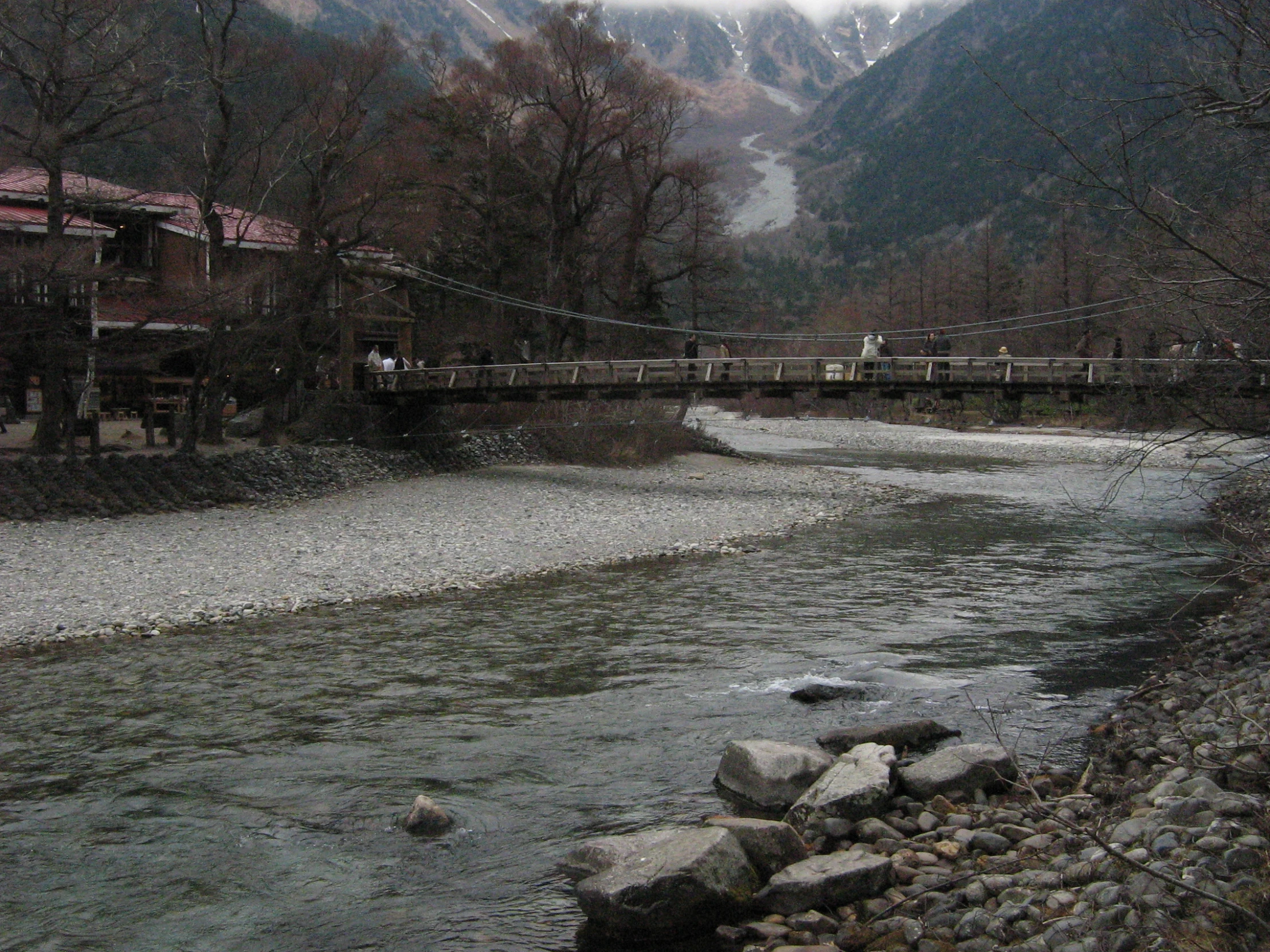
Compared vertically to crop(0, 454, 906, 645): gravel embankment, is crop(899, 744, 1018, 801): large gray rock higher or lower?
higher

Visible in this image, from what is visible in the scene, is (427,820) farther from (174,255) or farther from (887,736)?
(174,255)

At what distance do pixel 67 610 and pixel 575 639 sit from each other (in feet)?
19.5

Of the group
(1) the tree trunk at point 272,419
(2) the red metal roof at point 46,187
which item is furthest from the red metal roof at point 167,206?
(1) the tree trunk at point 272,419

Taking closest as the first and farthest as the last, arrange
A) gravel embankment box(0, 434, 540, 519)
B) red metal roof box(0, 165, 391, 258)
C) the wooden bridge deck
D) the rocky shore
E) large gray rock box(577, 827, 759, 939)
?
the rocky shore
large gray rock box(577, 827, 759, 939)
gravel embankment box(0, 434, 540, 519)
red metal roof box(0, 165, 391, 258)
the wooden bridge deck

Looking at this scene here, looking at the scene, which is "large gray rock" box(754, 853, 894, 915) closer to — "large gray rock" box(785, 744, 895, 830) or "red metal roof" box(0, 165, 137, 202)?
"large gray rock" box(785, 744, 895, 830)

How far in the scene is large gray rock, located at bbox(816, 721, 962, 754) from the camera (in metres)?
7.46

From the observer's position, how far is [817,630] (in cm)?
1164

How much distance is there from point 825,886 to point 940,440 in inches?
1726

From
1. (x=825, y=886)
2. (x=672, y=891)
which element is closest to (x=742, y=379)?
(x=825, y=886)

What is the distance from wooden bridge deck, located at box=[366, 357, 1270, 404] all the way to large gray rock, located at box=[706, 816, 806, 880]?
1579cm

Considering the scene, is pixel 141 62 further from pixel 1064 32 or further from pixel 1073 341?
pixel 1064 32

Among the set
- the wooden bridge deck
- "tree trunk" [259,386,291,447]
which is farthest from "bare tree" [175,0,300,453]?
the wooden bridge deck

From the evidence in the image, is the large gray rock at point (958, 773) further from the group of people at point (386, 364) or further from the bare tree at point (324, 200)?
the group of people at point (386, 364)

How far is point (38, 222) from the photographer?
2417cm
